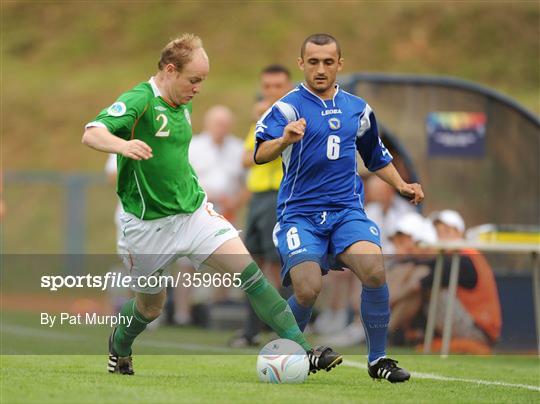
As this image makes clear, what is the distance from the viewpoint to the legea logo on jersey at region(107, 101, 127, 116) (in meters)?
7.39

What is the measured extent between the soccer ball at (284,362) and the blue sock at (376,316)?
577 millimetres

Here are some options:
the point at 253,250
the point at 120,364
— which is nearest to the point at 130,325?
the point at 120,364

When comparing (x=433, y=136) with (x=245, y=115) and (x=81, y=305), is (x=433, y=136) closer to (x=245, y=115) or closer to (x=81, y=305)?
(x=81, y=305)

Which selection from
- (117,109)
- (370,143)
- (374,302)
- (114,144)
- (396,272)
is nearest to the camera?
(114,144)

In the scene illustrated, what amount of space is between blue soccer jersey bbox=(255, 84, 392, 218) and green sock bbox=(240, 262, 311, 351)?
63 cm

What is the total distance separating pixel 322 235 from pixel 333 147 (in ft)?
1.88

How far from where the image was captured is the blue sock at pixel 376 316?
7938 mm

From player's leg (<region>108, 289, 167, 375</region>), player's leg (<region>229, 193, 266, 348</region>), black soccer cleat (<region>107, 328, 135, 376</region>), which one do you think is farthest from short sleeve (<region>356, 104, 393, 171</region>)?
player's leg (<region>229, 193, 266, 348</region>)

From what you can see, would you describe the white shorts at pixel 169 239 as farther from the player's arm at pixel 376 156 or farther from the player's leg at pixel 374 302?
the player's arm at pixel 376 156

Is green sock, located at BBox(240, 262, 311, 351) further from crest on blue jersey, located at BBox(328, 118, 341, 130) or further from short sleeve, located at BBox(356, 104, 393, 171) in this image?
short sleeve, located at BBox(356, 104, 393, 171)

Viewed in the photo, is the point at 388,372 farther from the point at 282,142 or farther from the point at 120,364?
the point at 120,364

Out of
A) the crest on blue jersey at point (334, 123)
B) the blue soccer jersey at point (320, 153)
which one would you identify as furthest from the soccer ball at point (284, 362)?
the crest on blue jersey at point (334, 123)

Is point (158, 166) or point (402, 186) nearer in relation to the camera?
point (158, 166)

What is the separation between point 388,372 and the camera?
311 inches
